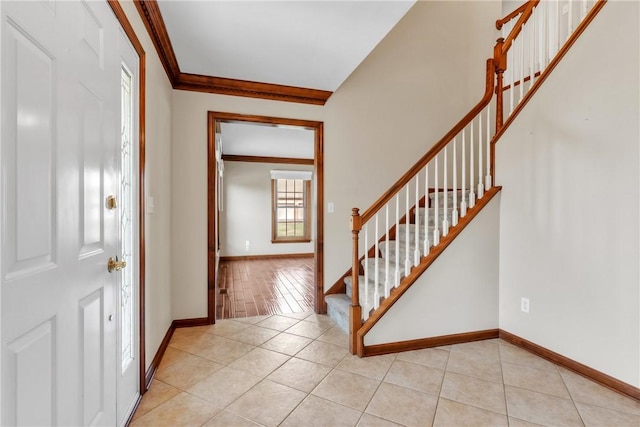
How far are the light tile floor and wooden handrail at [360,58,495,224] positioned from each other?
1123 mm

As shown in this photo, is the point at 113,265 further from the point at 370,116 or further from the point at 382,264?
the point at 370,116

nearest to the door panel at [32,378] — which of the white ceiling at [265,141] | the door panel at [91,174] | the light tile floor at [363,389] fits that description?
A: the door panel at [91,174]

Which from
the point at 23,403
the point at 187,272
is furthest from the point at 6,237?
the point at 187,272

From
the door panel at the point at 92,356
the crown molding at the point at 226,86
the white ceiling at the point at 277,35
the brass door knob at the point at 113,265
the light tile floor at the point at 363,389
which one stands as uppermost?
the white ceiling at the point at 277,35

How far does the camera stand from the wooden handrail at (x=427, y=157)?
7.89 feet

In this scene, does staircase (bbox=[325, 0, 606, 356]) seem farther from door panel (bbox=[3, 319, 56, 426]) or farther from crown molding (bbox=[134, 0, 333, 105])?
door panel (bbox=[3, 319, 56, 426])

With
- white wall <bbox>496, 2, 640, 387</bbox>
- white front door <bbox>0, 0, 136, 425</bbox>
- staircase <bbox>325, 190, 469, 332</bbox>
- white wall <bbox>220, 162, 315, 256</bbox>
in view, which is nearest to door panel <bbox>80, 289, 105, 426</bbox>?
white front door <bbox>0, 0, 136, 425</bbox>

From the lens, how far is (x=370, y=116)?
336 cm

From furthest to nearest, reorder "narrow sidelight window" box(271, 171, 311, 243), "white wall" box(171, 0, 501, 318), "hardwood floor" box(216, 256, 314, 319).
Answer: "narrow sidelight window" box(271, 171, 311, 243)
"hardwood floor" box(216, 256, 314, 319)
"white wall" box(171, 0, 501, 318)

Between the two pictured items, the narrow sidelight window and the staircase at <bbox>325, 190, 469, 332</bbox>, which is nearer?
the staircase at <bbox>325, 190, 469, 332</bbox>

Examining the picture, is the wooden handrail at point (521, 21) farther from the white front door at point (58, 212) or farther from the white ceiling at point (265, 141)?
the white front door at point (58, 212)

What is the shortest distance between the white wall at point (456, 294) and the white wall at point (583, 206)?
0.13 meters

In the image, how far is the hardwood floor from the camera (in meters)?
3.43

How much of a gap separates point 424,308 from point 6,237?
248 cm
